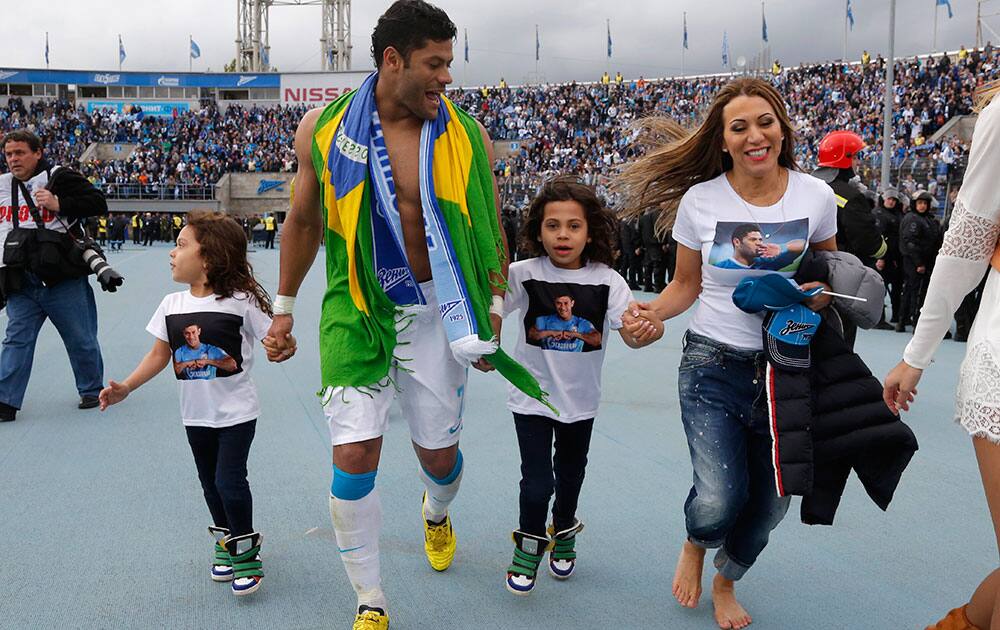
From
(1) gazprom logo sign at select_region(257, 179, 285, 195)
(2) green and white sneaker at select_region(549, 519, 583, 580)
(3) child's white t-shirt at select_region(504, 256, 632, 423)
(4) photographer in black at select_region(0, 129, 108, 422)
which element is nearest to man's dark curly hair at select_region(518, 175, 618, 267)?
(3) child's white t-shirt at select_region(504, 256, 632, 423)

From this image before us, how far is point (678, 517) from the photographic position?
3.86 metres

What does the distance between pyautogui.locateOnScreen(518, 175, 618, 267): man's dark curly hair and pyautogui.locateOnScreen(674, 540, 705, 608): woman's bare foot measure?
3.66 ft

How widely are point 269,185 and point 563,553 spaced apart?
43.0 meters

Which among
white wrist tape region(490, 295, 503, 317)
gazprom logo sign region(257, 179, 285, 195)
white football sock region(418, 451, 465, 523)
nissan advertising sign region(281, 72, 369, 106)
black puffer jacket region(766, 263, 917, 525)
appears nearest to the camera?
black puffer jacket region(766, 263, 917, 525)

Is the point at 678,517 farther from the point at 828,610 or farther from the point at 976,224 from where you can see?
the point at 976,224

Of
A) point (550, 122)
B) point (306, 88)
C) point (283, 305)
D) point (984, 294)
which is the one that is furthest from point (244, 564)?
point (306, 88)

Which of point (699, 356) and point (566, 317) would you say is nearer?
point (699, 356)

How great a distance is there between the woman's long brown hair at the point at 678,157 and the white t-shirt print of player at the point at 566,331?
427 millimetres

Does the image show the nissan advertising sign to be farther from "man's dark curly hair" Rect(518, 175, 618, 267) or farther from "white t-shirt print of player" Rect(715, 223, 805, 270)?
"white t-shirt print of player" Rect(715, 223, 805, 270)

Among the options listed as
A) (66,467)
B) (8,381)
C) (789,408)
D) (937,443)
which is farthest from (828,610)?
(8,381)

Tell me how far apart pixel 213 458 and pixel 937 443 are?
4064mm

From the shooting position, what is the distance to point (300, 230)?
9.98 feet

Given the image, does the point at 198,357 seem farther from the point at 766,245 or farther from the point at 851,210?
the point at 851,210

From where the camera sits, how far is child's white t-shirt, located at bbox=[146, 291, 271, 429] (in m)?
3.18
